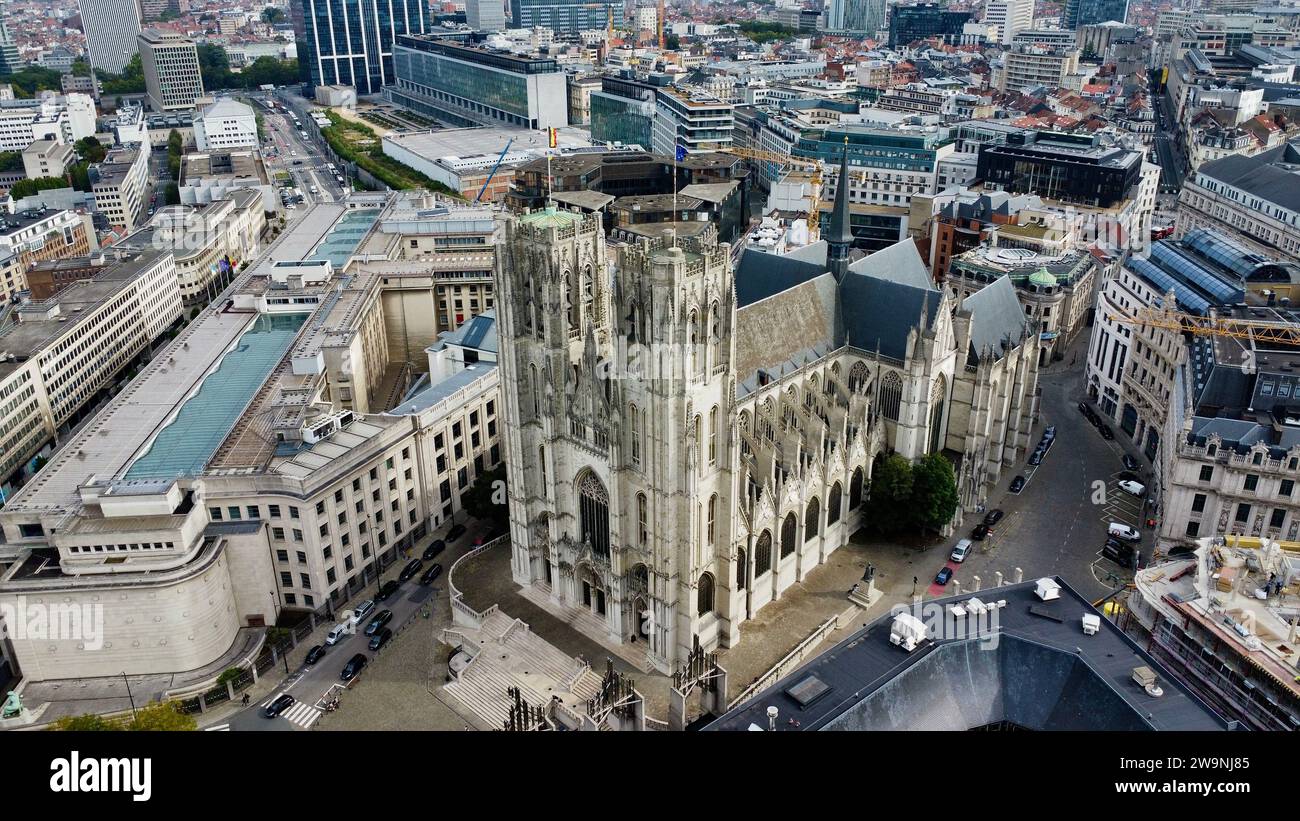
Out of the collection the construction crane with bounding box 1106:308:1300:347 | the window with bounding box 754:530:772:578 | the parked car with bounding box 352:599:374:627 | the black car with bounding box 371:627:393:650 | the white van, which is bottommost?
the black car with bounding box 371:627:393:650

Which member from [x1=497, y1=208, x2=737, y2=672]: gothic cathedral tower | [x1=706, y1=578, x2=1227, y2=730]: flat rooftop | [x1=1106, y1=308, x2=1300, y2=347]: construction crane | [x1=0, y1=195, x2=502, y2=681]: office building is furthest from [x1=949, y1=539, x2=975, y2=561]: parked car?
[x1=0, y1=195, x2=502, y2=681]: office building

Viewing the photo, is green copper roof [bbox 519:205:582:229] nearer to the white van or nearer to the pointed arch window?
the pointed arch window

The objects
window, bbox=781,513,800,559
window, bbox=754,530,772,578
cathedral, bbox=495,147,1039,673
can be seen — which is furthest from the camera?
window, bbox=781,513,800,559

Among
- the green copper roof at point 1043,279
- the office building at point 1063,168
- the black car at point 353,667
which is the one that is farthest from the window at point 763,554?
the office building at point 1063,168

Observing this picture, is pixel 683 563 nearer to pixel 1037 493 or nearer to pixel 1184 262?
pixel 1037 493

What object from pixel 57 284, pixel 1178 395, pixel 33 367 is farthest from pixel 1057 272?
pixel 57 284

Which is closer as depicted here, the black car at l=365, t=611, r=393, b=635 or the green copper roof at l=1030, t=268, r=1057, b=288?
the black car at l=365, t=611, r=393, b=635
